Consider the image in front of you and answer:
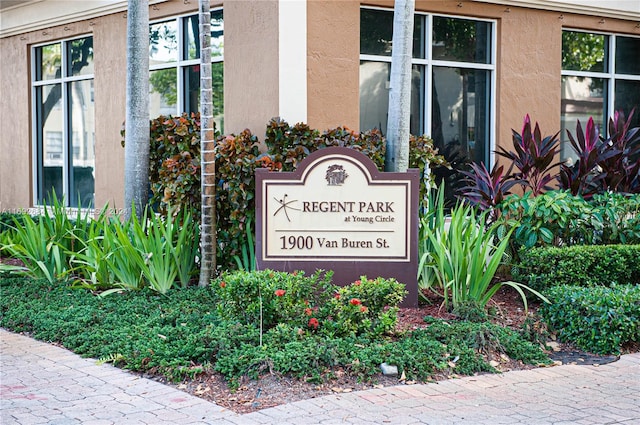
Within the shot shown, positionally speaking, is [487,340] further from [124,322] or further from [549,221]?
[124,322]

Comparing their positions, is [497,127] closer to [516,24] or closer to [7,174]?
[516,24]

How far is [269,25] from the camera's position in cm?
952

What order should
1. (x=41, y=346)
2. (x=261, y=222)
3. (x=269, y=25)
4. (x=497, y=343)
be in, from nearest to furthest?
(x=497, y=343) → (x=41, y=346) → (x=261, y=222) → (x=269, y=25)

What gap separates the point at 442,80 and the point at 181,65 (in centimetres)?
377

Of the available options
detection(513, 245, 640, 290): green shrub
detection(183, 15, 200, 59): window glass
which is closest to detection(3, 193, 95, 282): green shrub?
detection(183, 15, 200, 59): window glass

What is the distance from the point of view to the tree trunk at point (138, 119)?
9.50 metres

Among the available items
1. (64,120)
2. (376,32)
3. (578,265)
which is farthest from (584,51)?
(64,120)

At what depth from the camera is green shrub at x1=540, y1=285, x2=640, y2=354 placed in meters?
6.61

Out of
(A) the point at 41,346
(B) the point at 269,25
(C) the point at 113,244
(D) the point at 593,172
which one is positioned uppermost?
(B) the point at 269,25

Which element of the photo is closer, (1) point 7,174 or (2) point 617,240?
(2) point 617,240

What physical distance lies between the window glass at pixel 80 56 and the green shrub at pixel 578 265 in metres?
8.34

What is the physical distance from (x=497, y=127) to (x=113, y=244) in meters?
5.73

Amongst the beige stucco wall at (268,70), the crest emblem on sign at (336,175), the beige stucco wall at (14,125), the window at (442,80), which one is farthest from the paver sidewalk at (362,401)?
the beige stucco wall at (14,125)

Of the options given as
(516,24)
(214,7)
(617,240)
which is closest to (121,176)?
(214,7)
